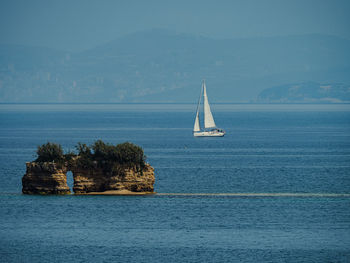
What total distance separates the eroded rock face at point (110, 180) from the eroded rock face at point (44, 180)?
3.78ft

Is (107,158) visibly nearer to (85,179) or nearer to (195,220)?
(85,179)

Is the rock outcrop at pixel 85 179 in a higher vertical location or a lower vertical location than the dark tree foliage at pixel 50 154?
lower

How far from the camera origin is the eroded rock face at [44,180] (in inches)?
2286

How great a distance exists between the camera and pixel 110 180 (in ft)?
193

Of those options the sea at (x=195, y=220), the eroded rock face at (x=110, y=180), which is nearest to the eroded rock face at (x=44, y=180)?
the sea at (x=195, y=220)

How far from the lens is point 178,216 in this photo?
2087 inches

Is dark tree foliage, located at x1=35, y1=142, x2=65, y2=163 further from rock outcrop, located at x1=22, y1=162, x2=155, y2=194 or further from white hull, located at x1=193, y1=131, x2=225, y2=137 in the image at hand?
white hull, located at x1=193, y1=131, x2=225, y2=137

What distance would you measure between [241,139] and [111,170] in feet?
289

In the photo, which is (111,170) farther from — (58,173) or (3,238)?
(3,238)

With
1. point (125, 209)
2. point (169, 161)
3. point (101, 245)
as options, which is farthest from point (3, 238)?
point (169, 161)

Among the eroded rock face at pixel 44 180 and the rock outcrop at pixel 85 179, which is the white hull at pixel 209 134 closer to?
the rock outcrop at pixel 85 179

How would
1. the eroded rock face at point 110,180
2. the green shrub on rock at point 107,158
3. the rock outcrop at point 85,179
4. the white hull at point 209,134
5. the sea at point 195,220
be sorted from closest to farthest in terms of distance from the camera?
1. the sea at point 195,220
2. the green shrub on rock at point 107,158
3. the rock outcrop at point 85,179
4. the eroded rock face at point 110,180
5. the white hull at point 209,134

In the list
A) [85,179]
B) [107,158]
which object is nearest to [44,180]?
[85,179]

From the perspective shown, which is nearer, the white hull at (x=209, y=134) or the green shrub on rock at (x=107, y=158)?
the green shrub on rock at (x=107, y=158)
